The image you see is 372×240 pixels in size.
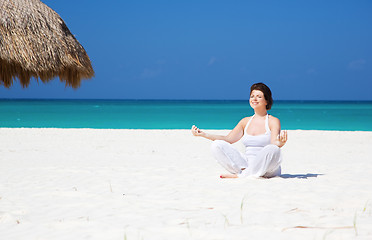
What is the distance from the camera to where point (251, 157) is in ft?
15.3

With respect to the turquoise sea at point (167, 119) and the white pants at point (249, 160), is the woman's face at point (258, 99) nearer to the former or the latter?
the white pants at point (249, 160)

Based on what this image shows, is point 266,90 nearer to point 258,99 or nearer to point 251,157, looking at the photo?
point 258,99

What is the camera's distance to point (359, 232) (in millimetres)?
2699

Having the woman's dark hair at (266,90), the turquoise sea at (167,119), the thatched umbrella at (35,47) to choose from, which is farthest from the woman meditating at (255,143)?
the turquoise sea at (167,119)

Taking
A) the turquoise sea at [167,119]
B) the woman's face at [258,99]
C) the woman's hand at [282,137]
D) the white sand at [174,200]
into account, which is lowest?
the white sand at [174,200]

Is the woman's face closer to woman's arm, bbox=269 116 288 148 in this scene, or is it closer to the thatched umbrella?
woman's arm, bbox=269 116 288 148

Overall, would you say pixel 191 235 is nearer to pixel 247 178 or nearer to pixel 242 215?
pixel 242 215

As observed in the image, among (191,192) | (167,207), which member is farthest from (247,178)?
(167,207)

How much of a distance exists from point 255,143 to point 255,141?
0.02 meters

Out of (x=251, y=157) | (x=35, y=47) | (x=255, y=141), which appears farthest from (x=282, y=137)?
(x=35, y=47)

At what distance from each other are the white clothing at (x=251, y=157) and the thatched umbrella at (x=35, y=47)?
9.74ft

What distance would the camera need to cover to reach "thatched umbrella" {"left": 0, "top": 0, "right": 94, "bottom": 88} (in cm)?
591

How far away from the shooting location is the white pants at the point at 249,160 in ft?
14.4

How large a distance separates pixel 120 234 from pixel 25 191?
1778mm
